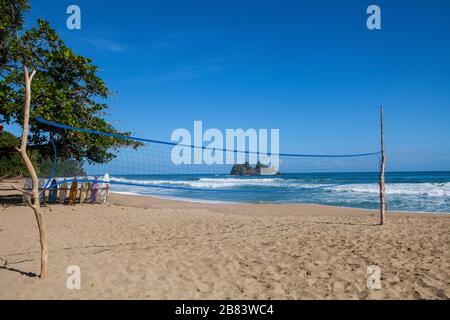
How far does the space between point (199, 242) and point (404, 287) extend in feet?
11.5

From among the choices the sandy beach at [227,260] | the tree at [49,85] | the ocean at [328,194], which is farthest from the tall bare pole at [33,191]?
the tree at [49,85]

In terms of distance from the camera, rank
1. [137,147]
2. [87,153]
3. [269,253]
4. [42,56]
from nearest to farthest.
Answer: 1. [269,253]
2. [42,56]
3. [87,153]
4. [137,147]

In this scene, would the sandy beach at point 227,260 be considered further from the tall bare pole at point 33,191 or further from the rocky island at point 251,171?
the rocky island at point 251,171

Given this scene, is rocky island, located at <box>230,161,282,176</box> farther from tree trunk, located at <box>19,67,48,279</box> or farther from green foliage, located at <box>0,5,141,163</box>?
tree trunk, located at <box>19,67,48,279</box>

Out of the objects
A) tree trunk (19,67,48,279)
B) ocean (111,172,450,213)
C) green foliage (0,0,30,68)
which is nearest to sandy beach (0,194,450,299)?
tree trunk (19,67,48,279)

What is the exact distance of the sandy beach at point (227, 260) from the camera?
3664mm

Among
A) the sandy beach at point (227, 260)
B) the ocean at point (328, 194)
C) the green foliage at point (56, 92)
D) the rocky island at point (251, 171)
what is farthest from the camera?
the rocky island at point (251, 171)

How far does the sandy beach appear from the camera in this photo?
366 centimetres

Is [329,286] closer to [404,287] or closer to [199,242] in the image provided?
[404,287]

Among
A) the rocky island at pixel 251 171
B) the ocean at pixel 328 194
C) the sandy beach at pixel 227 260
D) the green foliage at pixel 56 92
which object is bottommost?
the ocean at pixel 328 194

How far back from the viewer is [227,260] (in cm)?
484
